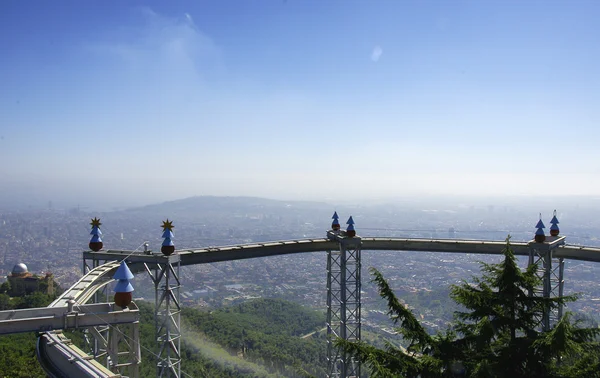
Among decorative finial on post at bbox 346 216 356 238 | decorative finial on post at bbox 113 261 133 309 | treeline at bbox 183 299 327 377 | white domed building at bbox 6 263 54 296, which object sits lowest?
treeline at bbox 183 299 327 377

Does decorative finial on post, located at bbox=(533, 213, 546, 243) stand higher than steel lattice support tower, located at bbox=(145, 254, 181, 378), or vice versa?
decorative finial on post, located at bbox=(533, 213, 546, 243)

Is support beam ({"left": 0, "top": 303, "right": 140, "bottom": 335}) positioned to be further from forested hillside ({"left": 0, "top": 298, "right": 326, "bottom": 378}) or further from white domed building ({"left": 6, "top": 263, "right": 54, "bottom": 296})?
white domed building ({"left": 6, "top": 263, "right": 54, "bottom": 296})

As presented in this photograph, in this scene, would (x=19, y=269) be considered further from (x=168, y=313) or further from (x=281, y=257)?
(x=281, y=257)

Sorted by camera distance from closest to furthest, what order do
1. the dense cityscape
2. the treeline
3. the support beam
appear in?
1. the support beam
2. the treeline
3. the dense cityscape

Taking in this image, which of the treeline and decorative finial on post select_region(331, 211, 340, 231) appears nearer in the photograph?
decorative finial on post select_region(331, 211, 340, 231)

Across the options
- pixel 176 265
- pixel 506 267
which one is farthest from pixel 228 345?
pixel 506 267

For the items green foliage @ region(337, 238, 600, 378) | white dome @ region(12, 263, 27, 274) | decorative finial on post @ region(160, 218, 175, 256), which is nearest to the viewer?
green foliage @ region(337, 238, 600, 378)

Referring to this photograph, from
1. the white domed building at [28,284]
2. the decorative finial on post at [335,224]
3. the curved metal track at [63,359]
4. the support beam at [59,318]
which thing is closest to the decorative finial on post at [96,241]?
the curved metal track at [63,359]

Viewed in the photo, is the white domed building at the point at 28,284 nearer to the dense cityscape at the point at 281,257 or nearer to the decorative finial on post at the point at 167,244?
the dense cityscape at the point at 281,257

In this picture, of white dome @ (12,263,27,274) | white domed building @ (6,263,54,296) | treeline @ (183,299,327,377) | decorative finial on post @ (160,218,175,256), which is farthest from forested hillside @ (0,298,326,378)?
decorative finial on post @ (160,218,175,256)
